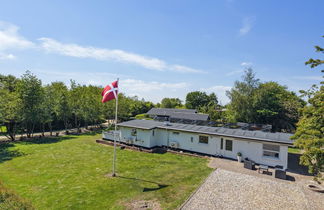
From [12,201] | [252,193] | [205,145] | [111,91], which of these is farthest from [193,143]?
[12,201]

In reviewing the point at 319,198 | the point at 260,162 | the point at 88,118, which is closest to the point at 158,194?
the point at 319,198

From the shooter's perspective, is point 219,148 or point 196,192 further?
point 219,148

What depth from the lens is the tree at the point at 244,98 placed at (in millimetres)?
28203

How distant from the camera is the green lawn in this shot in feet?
24.3

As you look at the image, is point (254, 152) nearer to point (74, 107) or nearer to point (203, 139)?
point (203, 139)

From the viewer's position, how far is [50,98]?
2262cm

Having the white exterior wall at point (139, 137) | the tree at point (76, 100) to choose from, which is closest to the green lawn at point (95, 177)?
the white exterior wall at point (139, 137)

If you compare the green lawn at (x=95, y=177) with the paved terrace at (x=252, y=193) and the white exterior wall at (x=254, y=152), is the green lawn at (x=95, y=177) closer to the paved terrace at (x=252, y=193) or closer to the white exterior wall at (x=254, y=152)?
the paved terrace at (x=252, y=193)

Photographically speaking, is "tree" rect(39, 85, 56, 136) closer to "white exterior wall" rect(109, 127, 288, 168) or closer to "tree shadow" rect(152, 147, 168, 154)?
"white exterior wall" rect(109, 127, 288, 168)

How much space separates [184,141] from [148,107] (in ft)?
139

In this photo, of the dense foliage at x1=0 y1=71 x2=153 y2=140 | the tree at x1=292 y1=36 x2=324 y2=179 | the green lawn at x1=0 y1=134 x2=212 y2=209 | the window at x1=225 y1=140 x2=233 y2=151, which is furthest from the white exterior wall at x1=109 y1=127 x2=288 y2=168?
the dense foliage at x1=0 y1=71 x2=153 y2=140

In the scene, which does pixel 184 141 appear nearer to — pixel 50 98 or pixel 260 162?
pixel 260 162

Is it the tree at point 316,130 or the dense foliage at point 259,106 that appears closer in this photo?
the tree at point 316,130

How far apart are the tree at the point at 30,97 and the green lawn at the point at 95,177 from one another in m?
4.72
